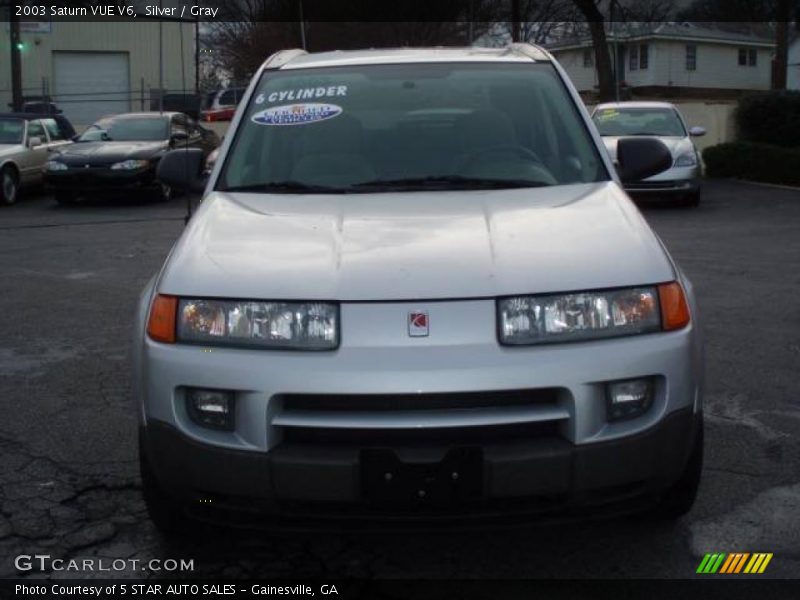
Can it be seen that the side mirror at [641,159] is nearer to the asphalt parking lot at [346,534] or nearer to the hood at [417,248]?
the hood at [417,248]

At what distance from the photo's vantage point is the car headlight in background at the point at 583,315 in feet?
10.5

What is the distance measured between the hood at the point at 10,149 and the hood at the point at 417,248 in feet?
47.0

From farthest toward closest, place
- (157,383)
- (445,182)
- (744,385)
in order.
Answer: (744,385), (445,182), (157,383)

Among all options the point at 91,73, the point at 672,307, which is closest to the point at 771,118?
the point at 672,307

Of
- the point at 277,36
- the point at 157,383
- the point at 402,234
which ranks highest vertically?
the point at 277,36

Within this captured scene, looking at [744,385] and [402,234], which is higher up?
[402,234]

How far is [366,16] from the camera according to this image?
38.3 m

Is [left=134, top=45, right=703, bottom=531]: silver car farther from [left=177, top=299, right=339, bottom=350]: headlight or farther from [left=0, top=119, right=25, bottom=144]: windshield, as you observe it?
[left=0, top=119, right=25, bottom=144]: windshield

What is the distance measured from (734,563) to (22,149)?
16.1 metres

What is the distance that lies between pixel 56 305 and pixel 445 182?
500 centimetres

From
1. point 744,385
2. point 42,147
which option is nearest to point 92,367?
point 744,385

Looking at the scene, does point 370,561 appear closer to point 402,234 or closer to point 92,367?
point 402,234

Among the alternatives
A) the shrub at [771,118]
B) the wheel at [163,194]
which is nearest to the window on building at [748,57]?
the shrub at [771,118]

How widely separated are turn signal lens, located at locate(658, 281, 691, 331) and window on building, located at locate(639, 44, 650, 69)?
172 feet
